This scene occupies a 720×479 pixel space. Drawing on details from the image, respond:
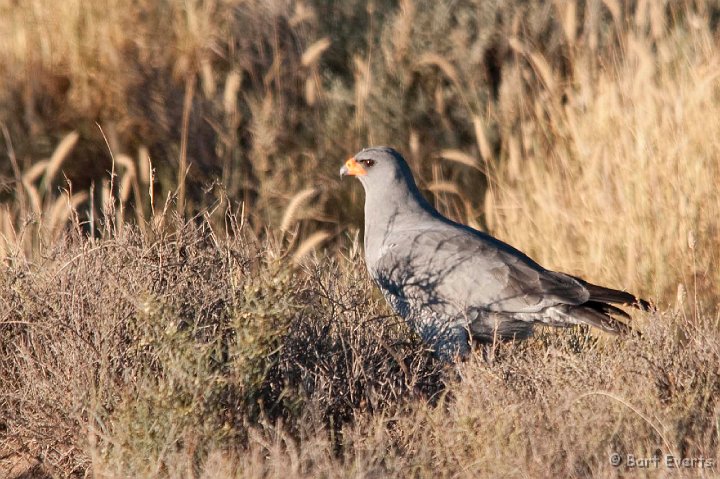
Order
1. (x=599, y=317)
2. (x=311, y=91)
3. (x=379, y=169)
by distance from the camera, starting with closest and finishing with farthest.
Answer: (x=599, y=317), (x=379, y=169), (x=311, y=91)

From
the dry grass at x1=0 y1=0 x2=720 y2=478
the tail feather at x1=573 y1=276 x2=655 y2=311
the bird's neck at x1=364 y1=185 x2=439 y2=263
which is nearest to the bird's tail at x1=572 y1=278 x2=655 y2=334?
the tail feather at x1=573 y1=276 x2=655 y2=311

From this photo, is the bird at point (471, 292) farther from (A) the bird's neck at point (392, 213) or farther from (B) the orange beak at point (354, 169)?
(B) the orange beak at point (354, 169)

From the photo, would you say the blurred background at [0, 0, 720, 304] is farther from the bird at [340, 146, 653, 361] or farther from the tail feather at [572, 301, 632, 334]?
the tail feather at [572, 301, 632, 334]

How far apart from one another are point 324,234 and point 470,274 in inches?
31.8

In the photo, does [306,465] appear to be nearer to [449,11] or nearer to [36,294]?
[36,294]

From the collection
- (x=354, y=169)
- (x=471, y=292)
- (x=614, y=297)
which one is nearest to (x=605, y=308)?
(x=614, y=297)

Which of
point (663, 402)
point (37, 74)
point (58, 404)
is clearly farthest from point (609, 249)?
point (37, 74)

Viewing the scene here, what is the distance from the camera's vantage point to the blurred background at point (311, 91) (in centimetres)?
736

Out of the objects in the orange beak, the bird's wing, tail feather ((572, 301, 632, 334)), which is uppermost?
the orange beak

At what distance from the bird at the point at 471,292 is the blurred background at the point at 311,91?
5.61 ft

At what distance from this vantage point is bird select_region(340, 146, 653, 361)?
486 centimetres

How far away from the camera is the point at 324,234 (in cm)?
538

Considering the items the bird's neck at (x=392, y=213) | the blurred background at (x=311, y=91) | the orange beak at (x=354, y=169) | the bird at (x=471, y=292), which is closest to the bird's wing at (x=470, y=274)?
the bird at (x=471, y=292)

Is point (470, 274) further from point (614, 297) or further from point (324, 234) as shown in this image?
point (324, 234)
